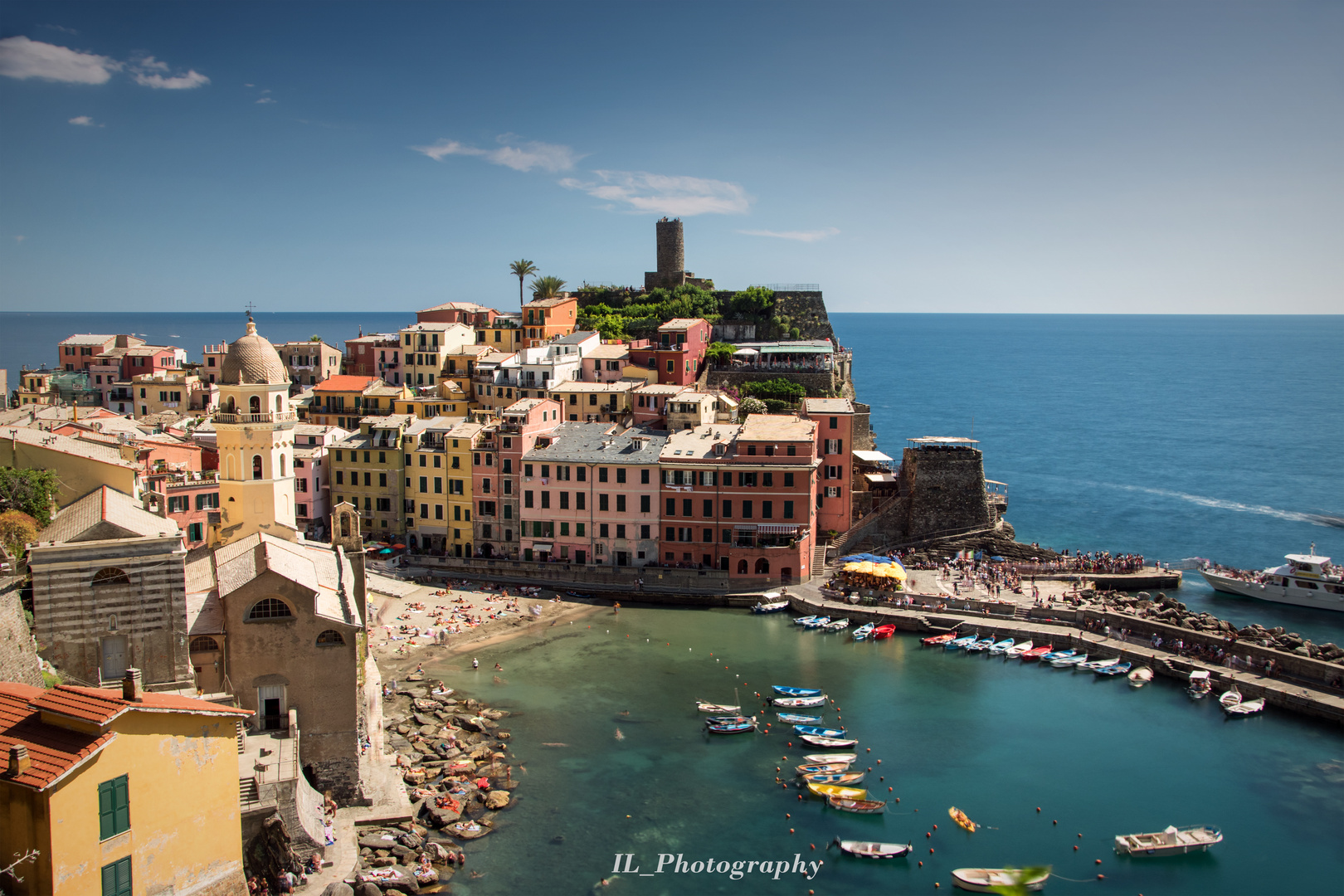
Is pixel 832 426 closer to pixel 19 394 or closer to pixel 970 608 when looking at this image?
pixel 970 608

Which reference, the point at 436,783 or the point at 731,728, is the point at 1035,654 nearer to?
the point at 731,728

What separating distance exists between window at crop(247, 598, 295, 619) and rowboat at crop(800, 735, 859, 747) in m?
19.2

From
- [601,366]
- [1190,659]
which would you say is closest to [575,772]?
[1190,659]

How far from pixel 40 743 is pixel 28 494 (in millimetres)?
14734

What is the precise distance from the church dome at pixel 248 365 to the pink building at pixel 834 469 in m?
34.4

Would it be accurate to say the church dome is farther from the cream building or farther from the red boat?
the red boat

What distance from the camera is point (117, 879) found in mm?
18922

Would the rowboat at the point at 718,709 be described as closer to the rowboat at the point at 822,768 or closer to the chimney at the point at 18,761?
the rowboat at the point at 822,768

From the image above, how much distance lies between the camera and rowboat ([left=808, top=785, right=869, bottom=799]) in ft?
106

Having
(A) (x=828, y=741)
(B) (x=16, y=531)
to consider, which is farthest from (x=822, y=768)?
(B) (x=16, y=531)

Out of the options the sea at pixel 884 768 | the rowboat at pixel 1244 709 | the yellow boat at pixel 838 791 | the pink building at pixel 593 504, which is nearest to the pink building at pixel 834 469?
the pink building at pixel 593 504

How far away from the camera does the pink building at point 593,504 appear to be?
55.0 meters

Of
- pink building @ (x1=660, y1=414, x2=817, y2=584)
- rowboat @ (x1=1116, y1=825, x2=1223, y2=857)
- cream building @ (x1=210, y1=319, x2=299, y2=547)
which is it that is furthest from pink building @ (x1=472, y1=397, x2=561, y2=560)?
rowboat @ (x1=1116, y1=825, x2=1223, y2=857)

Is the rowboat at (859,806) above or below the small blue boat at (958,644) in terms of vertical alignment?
below
